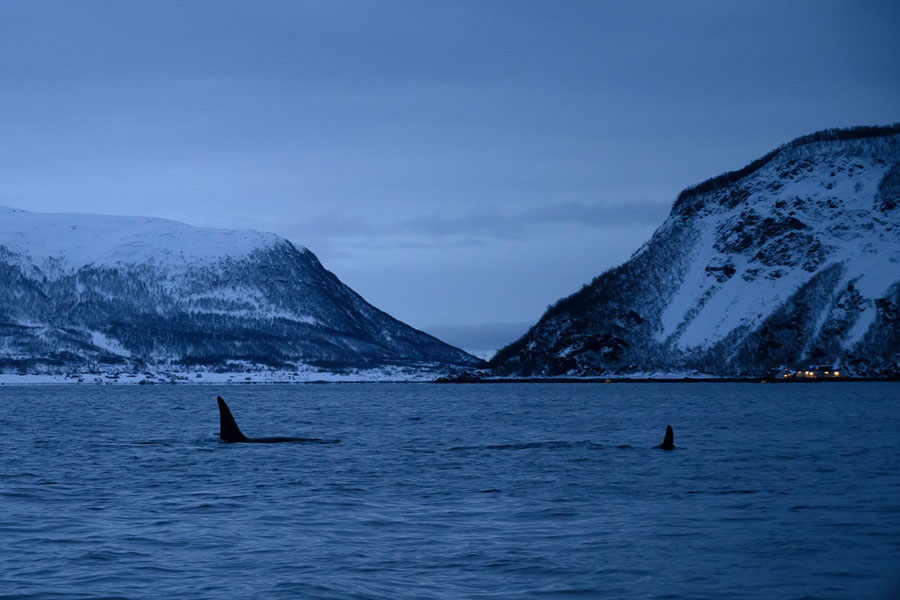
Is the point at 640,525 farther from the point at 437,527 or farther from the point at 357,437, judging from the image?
the point at 357,437

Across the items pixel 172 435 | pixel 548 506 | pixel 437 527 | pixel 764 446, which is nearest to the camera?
pixel 437 527

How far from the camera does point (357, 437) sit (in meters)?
67.6

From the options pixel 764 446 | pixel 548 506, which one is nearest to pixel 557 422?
pixel 764 446

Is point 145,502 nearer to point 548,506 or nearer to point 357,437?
point 548,506

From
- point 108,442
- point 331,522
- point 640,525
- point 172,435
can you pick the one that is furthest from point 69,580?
point 172,435

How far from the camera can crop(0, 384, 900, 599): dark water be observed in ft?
70.3

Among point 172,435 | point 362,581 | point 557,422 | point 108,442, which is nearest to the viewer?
point 362,581

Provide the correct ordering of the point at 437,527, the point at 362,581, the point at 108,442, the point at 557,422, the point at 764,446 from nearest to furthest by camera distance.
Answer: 1. the point at 362,581
2. the point at 437,527
3. the point at 764,446
4. the point at 108,442
5. the point at 557,422

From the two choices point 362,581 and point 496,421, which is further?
point 496,421

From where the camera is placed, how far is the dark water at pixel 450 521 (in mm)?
21422

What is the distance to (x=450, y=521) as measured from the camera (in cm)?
2941

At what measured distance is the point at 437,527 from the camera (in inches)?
1117

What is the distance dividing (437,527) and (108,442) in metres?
40.5

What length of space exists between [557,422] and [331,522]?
202ft
